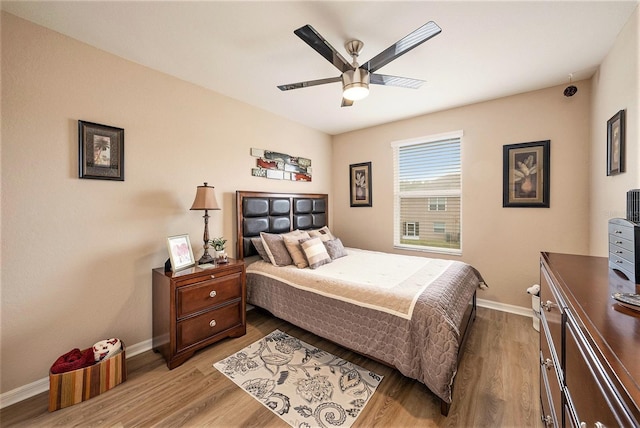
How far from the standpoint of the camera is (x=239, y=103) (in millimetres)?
3076

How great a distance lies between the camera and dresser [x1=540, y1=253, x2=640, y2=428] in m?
0.54

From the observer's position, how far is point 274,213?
3422mm

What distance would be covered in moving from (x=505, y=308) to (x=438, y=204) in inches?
60.7

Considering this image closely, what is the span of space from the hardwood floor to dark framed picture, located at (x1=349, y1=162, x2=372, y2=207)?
2.55m

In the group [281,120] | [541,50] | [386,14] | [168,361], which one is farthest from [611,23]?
[168,361]

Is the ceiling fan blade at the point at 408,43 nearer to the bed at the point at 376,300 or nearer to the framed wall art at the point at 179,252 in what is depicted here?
the bed at the point at 376,300

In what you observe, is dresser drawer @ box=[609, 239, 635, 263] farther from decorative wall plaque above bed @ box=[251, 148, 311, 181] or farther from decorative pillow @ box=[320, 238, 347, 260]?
decorative wall plaque above bed @ box=[251, 148, 311, 181]

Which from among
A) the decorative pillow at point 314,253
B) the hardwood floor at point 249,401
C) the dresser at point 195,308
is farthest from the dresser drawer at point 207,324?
the decorative pillow at point 314,253

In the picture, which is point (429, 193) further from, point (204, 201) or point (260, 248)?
point (204, 201)

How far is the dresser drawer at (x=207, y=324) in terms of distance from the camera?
2100 mm

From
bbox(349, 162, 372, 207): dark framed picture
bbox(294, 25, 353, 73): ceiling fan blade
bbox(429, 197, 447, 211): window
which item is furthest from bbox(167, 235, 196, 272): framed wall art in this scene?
bbox(429, 197, 447, 211): window

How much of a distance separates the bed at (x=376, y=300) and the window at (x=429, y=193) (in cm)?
87

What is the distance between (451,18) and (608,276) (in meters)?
1.85

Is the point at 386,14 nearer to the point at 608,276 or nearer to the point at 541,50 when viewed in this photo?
the point at 541,50
